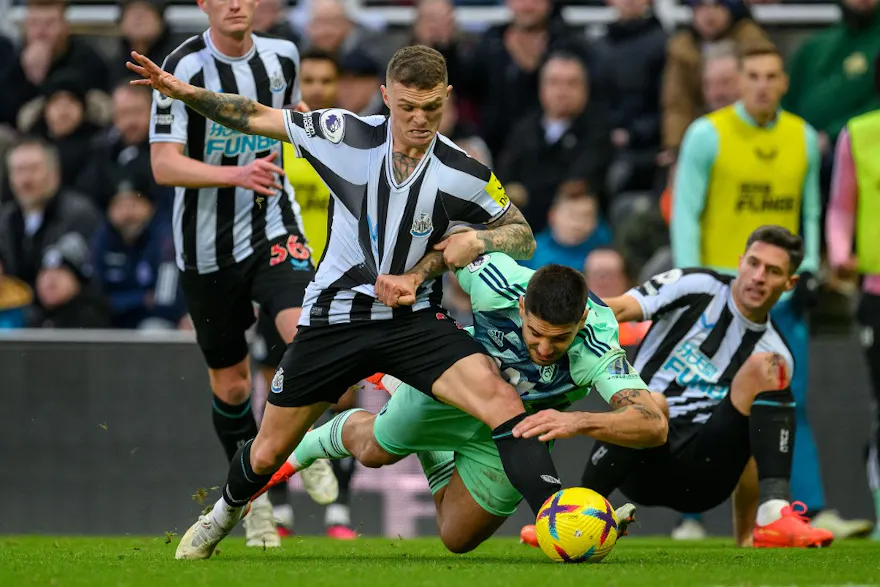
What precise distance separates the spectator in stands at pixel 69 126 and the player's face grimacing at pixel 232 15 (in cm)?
530

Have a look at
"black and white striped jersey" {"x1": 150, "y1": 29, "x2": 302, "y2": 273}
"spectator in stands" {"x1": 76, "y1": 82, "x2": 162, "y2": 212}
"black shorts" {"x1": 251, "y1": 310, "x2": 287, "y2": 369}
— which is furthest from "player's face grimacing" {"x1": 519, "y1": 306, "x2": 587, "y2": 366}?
"spectator in stands" {"x1": 76, "y1": 82, "x2": 162, "y2": 212}

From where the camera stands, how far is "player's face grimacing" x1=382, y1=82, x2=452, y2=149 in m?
6.51

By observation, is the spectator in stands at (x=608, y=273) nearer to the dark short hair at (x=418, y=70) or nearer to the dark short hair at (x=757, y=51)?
the dark short hair at (x=757, y=51)

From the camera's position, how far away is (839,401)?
34.4 feet

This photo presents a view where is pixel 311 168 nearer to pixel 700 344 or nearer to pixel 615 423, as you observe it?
pixel 700 344

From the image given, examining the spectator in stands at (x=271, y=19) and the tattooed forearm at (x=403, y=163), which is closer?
the tattooed forearm at (x=403, y=163)

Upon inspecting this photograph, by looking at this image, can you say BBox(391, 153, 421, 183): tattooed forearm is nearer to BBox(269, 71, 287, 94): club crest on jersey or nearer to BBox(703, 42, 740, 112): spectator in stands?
BBox(269, 71, 287, 94): club crest on jersey

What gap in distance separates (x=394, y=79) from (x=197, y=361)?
458 centimetres

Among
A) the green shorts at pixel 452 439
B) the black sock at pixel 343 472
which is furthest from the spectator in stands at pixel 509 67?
the green shorts at pixel 452 439

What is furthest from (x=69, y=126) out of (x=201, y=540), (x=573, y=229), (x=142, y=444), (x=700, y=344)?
(x=201, y=540)

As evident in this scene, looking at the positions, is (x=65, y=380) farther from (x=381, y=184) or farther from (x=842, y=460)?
(x=842, y=460)

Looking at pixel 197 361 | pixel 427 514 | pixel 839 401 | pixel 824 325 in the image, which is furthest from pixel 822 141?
pixel 197 361

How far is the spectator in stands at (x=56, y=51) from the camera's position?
13492 millimetres

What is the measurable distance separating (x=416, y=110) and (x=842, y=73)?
6.32m
